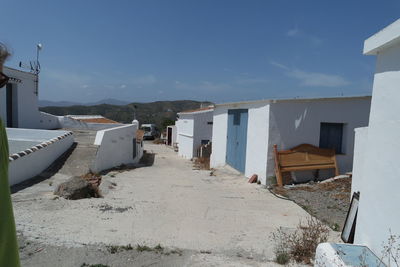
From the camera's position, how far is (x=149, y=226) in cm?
503

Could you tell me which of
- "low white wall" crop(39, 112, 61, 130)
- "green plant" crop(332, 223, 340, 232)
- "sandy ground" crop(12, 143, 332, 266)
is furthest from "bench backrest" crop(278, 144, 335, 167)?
"low white wall" crop(39, 112, 61, 130)

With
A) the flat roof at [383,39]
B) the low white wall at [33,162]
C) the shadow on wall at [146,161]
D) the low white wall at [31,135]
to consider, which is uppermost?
the flat roof at [383,39]

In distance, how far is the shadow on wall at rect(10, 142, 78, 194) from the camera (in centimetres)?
705

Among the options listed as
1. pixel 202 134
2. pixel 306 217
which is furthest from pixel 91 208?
pixel 202 134

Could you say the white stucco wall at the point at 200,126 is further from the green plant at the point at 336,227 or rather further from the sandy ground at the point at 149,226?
the green plant at the point at 336,227

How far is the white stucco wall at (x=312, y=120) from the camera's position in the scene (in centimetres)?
987

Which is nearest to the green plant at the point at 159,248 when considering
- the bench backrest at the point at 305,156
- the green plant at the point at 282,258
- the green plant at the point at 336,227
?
the green plant at the point at 282,258

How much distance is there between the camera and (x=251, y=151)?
444 inches

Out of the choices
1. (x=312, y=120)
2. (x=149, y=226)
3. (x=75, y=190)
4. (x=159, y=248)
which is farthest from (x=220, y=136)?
(x=159, y=248)

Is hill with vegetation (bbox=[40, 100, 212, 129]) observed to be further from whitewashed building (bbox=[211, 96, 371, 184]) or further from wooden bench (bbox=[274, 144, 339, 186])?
wooden bench (bbox=[274, 144, 339, 186])

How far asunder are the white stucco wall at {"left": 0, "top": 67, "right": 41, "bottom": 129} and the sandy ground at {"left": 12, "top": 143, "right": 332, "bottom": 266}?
30.5 ft

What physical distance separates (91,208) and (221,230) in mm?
2694

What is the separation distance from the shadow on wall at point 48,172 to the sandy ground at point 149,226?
0.24m

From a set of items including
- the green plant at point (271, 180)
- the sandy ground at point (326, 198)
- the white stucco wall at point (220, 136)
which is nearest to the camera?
the sandy ground at point (326, 198)
